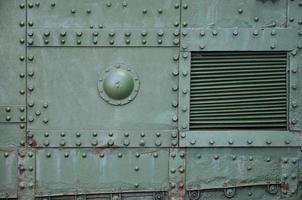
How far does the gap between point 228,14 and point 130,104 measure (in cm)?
90

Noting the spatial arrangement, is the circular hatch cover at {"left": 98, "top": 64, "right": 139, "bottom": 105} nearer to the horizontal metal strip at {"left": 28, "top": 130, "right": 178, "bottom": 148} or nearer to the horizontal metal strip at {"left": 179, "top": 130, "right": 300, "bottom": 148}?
the horizontal metal strip at {"left": 28, "top": 130, "right": 178, "bottom": 148}

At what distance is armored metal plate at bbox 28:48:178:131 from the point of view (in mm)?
3244

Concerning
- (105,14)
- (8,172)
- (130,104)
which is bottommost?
(8,172)

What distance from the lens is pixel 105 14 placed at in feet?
10.7

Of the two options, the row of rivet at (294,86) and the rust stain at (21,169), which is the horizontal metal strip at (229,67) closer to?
the row of rivet at (294,86)

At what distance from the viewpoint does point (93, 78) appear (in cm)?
326

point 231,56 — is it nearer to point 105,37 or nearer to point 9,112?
point 105,37

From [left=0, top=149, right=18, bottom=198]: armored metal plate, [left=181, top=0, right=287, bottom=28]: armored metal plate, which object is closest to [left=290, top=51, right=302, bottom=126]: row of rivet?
[left=181, top=0, right=287, bottom=28]: armored metal plate

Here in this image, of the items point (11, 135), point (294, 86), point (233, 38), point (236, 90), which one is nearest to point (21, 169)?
point (11, 135)

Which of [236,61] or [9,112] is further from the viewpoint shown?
[236,61]

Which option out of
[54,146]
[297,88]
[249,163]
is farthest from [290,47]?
[54,146]

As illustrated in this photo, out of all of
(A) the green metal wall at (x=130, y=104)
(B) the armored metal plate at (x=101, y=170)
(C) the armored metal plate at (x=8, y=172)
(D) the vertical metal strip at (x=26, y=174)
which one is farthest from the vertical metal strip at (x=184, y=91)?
(C) the armored metal plate at (x=8, y=172)

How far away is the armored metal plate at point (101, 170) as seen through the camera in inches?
129

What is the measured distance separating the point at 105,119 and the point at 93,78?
29 cm
